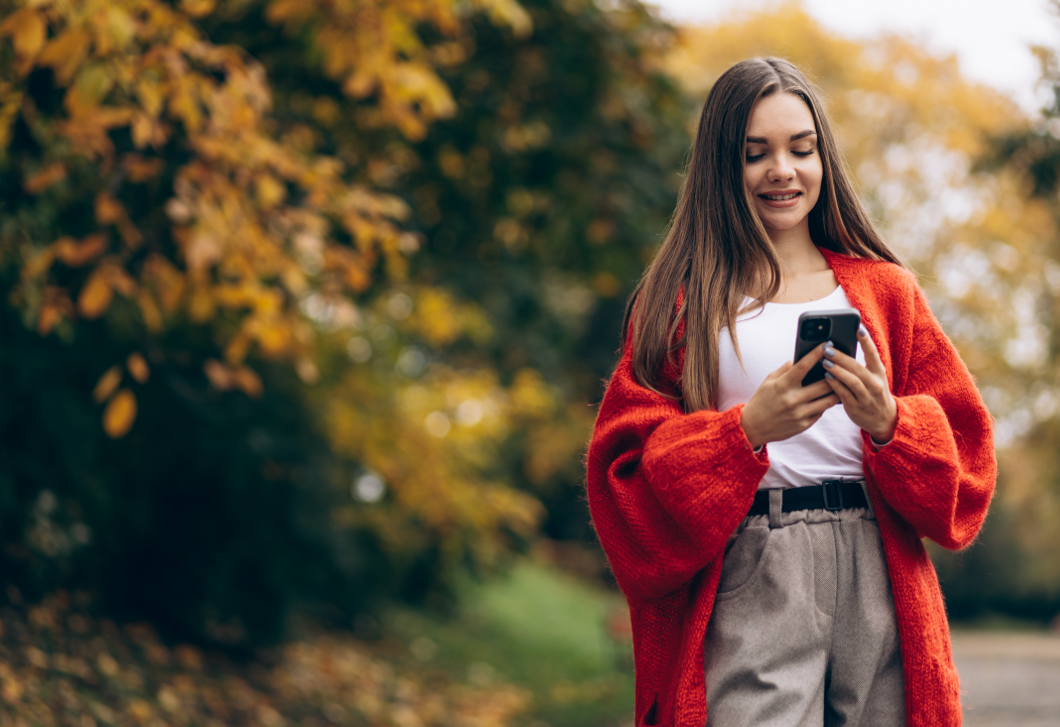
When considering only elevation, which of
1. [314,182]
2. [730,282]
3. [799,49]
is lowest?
[730,282]

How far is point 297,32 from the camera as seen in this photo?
4203 millimetres

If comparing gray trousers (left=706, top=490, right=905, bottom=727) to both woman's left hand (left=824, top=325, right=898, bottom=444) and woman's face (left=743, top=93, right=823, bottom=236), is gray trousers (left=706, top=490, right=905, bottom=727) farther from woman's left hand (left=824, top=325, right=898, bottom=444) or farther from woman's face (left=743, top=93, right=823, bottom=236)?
woman's face (left=743, top=93, right=823, bottom=236)

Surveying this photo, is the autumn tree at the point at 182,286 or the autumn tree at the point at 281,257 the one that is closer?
the autumn tree at the point at 182,286

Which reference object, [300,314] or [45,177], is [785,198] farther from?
[300,314]

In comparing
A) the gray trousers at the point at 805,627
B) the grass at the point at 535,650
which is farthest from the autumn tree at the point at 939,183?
the gray trousers at the point at 805,627

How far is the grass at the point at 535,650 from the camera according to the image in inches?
352

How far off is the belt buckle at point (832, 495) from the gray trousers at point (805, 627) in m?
0.02

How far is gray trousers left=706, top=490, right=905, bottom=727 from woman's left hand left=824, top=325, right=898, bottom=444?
22cm

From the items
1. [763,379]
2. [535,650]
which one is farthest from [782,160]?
[535,650]

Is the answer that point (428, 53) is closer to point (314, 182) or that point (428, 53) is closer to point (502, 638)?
point (314, 182)

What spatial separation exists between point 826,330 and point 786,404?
5.6 inches

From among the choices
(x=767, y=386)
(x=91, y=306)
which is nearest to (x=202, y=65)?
(x=91, y=306)

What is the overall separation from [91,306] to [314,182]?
1017 millimetres

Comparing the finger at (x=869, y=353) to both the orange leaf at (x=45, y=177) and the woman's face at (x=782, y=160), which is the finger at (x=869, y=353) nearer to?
the woman's face at (x=782, y=160)
